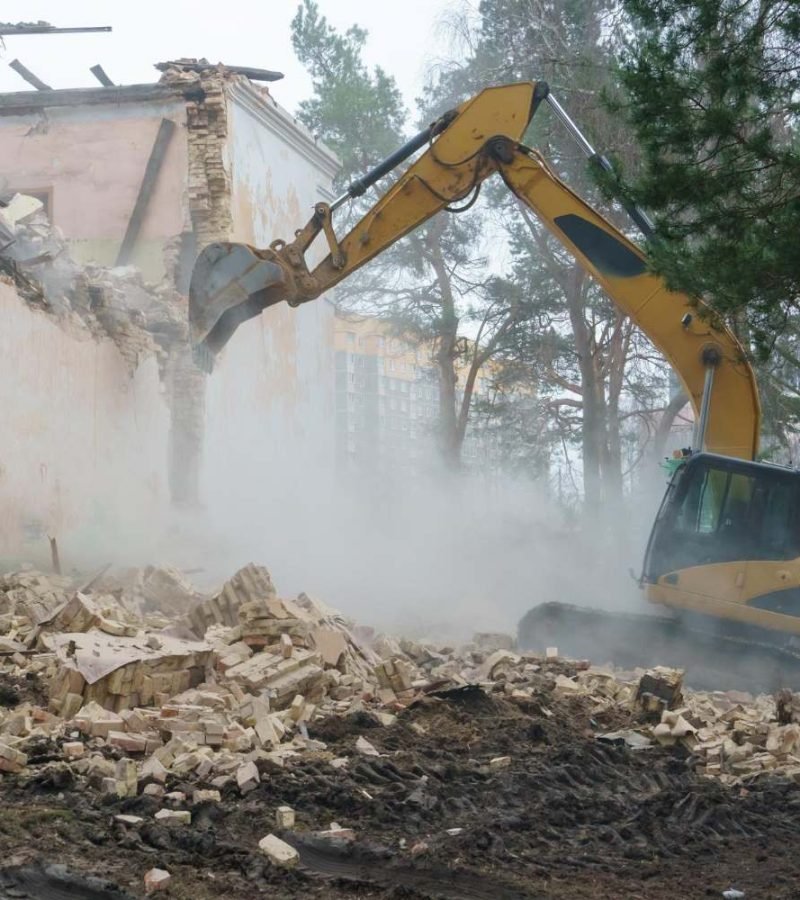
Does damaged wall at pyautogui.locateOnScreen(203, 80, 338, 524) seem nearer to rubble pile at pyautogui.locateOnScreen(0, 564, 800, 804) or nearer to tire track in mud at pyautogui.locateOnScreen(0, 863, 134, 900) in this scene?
rubble pile at pyautogui.locateOnScreen(0, 564, 800, 804)

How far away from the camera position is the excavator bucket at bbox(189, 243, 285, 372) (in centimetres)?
1266

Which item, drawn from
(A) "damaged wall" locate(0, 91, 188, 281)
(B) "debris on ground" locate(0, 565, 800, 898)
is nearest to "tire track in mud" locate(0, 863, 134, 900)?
(B) "debris on ground" locate(0, 565, 800, 898)

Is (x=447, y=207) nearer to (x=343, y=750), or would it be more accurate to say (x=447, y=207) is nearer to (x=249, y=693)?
(x=249, y=693)

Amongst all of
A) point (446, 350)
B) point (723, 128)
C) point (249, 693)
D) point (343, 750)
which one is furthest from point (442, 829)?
point (446, 350)

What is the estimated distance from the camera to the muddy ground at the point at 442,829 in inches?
212

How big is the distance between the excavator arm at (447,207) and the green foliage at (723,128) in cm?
529

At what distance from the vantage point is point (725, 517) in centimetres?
1122

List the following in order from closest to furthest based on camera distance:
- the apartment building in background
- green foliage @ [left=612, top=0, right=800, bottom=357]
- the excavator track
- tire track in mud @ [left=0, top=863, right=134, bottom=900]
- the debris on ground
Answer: tire track in mud @ [left=0, top=863, right=134, bottom=900] < the debris on ground < green foliage @ [left=612, top=0, right=800, bottom=357] < the excavator track < the apartment building in background

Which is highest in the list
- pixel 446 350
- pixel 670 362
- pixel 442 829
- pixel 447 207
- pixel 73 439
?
pixel 447 207

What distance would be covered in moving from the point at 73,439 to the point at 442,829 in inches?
412

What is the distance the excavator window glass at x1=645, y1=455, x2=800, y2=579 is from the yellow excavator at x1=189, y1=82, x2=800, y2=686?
0.4 inches

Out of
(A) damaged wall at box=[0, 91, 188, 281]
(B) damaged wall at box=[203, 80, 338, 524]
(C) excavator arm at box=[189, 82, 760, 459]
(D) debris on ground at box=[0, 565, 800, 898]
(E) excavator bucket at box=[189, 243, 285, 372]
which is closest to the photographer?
(D) debris on ground at box=[0, 565, 800, 898]

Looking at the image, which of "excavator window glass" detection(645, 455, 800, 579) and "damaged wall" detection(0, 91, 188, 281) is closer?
"excavator window glass" detection(645, 455, 800, 579)

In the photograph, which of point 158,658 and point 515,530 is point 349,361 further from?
point 158,658
